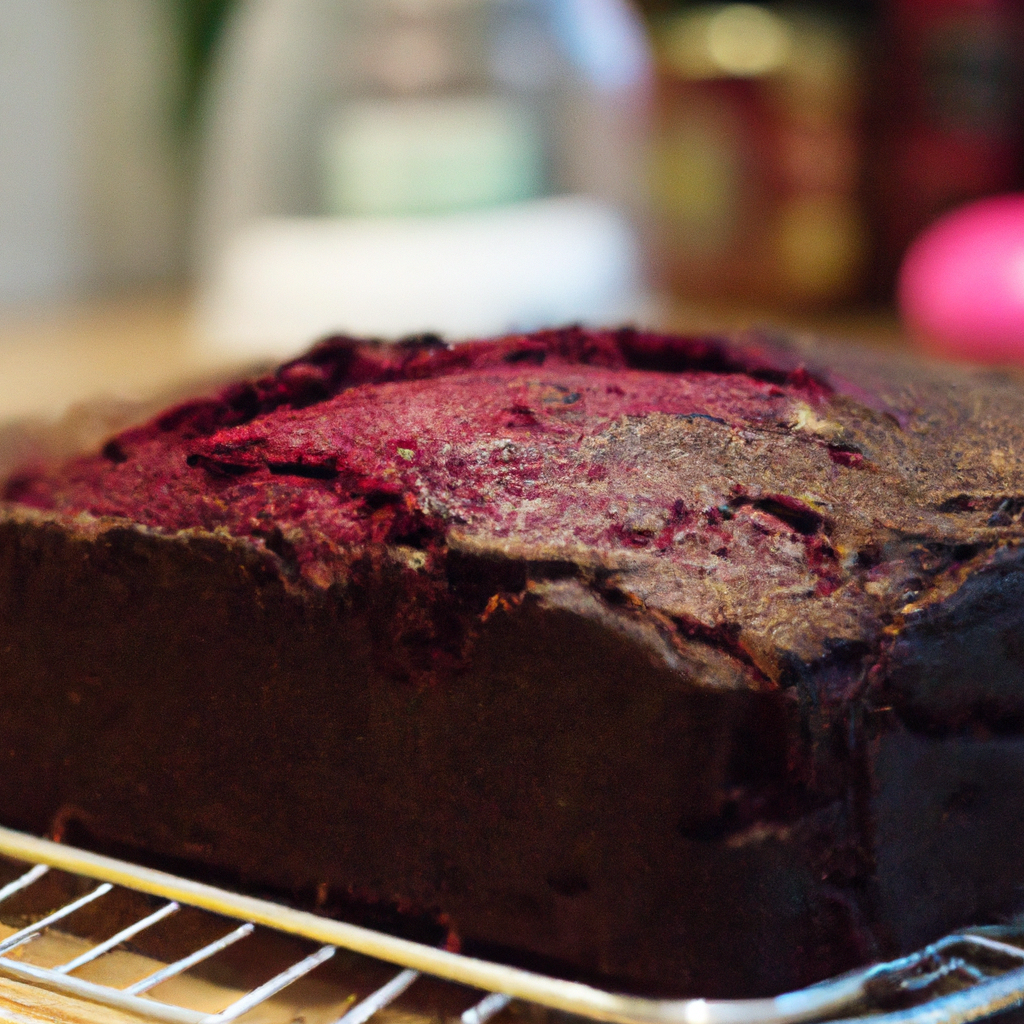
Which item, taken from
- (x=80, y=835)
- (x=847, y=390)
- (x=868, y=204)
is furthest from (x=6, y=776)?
(x=868, y=204)

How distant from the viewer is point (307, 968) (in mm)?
487

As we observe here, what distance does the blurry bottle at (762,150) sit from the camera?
2152 mm

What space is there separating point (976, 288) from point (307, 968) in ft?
5.20

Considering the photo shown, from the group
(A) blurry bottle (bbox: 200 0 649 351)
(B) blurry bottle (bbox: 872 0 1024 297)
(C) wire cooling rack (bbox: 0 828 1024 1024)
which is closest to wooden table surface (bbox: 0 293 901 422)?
(A) blurry bottle (bbox: 200 0 649 351)

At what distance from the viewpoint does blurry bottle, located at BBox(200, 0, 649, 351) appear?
2033 millimetres

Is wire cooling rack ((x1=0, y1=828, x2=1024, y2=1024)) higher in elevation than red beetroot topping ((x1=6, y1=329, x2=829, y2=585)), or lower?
lower

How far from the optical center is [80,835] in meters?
0.59

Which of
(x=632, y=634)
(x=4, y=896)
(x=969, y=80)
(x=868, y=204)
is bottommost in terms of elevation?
(x=4, y=896)

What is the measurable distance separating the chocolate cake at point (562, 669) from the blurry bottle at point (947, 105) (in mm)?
1744

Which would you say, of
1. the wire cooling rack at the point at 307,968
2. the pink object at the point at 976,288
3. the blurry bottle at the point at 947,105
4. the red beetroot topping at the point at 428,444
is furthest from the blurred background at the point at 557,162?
the wire cooling rack at the point at 307,968

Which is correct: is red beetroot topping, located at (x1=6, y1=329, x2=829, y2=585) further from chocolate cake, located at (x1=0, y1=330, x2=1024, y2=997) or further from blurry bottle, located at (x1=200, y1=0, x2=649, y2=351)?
blurry bottle, located at (x1=200, y1=0, x2=649, y2=351)

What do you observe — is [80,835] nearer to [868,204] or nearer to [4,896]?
[4,896]

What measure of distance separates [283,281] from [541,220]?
0.44 m

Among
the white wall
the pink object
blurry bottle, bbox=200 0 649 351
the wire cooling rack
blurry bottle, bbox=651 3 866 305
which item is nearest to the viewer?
the wire cooling rack
